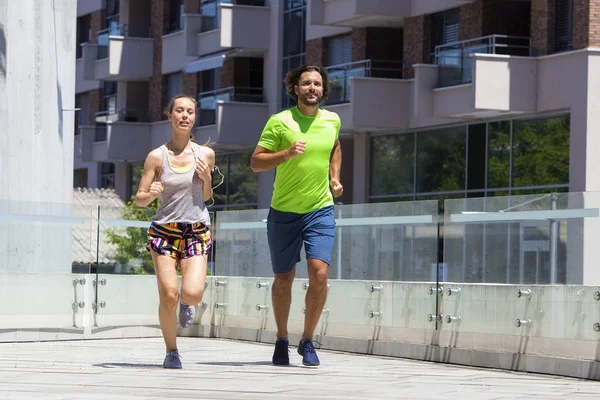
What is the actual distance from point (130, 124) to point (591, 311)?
3940 centimetres

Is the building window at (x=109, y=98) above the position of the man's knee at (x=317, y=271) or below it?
above

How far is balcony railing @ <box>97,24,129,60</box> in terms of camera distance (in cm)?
4984

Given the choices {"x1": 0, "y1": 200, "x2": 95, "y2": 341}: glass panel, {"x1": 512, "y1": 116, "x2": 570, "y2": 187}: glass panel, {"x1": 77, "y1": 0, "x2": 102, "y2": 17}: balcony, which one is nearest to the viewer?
{"x1": 0, "y1": 200, "x2": 95, "y2": 341}: glass panel

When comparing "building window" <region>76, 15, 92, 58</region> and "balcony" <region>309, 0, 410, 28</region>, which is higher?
"building window" <region>76, 15, 92, 58</region>

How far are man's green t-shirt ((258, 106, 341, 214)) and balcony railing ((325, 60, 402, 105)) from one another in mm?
25252

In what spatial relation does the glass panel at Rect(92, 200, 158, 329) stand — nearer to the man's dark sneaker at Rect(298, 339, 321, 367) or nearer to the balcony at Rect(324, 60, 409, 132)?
the man's dark sneaker at Rect(298, 339, 321, 367)

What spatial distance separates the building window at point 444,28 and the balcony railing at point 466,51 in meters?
0.60

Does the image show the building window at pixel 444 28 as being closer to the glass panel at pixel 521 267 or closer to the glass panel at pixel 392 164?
the glass panel at pixel 392 164

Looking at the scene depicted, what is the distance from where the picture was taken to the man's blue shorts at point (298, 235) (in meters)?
10.2

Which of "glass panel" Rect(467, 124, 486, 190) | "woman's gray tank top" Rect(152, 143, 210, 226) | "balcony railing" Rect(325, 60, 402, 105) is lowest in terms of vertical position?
"woman's gray tank top" Rect(152, 143, 210, 226)

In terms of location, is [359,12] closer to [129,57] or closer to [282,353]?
[129,57]

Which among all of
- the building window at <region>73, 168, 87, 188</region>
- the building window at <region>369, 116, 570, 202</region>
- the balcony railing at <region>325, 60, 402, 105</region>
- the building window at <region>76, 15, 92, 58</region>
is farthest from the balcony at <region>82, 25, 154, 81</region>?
the building window at <region>369, 116, 570, 202</region>

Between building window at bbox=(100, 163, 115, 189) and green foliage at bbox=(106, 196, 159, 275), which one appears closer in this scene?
green foliage at bbox=(106, 196, 159, 275)

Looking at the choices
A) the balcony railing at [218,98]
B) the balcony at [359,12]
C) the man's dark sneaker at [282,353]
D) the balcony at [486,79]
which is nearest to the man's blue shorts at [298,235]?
the man's dark sneaker at [282,353]
